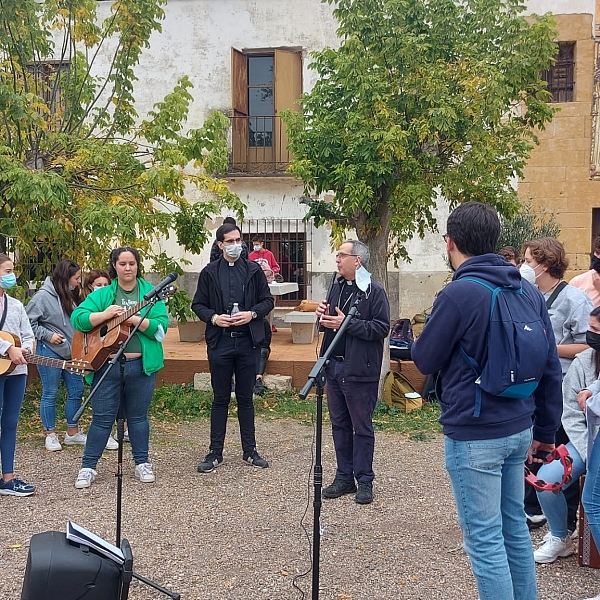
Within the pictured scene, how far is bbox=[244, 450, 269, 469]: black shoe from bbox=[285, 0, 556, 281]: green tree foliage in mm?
2837

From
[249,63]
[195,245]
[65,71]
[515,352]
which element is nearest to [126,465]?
[195,245]

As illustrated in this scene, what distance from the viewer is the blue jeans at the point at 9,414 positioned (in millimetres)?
5566

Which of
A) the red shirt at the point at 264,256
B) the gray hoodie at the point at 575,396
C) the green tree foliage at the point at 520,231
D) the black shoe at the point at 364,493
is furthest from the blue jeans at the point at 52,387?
the green tree foliage at the point at 520,231

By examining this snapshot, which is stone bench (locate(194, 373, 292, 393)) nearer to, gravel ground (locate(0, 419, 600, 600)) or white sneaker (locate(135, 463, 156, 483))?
gravel ground (locate(0, 419, 600, 600))

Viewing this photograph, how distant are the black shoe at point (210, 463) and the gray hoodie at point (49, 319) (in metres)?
1.82

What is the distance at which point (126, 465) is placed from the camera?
633 cm

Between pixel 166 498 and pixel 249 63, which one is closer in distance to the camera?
pixel 166 498

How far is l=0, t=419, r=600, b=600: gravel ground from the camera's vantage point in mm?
4039

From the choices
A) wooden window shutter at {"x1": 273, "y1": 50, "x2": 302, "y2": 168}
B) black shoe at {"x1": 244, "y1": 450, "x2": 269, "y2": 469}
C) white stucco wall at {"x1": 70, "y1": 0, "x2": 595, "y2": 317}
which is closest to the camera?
black shoe at {"x1": 244, "y1": 450, "x2": 269, "y2": 469}

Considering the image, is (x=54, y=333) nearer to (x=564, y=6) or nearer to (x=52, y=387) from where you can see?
(x=52, y=387)

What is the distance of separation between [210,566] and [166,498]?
4.32ft

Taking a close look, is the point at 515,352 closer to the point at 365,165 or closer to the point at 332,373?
the point at 332,373

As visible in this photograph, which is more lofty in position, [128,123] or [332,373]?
[128,123]

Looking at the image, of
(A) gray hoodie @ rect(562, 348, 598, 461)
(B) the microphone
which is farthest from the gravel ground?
(B) the microphone
